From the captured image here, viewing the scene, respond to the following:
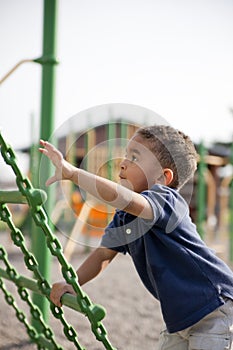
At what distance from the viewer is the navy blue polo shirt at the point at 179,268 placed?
1.68 metres

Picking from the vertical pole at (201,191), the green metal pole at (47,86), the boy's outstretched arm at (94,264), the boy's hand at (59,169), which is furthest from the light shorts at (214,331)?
the vertical pole at (201,191)

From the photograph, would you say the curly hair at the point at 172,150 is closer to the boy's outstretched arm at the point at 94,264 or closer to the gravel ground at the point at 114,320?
the boy's outstretched arm at the point at 94,264

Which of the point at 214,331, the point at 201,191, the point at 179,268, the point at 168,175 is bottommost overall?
the point at 201,191

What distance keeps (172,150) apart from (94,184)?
0.41 m

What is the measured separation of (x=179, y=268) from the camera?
1.71m

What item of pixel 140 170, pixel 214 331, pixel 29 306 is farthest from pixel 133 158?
pixel 29 306

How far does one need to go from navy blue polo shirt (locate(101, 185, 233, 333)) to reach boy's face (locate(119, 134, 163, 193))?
0.25 feet

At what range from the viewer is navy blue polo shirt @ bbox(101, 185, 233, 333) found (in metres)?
1.68

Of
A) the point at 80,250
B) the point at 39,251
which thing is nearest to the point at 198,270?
the point at 39,251

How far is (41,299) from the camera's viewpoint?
2928 mm

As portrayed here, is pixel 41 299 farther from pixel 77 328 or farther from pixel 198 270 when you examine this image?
pixel 198 270

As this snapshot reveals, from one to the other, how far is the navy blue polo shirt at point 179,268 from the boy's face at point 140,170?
77 mm

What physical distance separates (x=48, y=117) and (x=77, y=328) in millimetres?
1357

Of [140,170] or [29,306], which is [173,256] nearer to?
[140,170]
